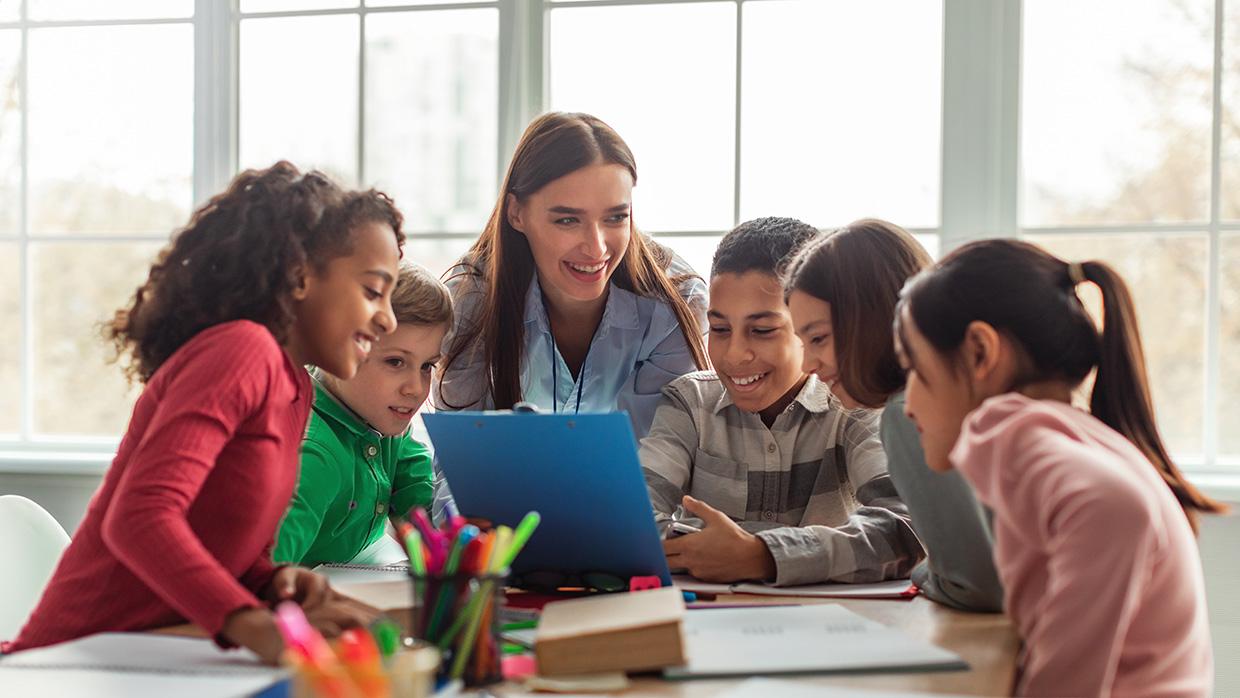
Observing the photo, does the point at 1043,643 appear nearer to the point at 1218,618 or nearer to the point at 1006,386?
the point at 1006,386

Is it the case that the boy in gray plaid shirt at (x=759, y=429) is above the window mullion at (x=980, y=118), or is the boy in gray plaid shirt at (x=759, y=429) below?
below

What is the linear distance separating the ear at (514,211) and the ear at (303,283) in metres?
0.82

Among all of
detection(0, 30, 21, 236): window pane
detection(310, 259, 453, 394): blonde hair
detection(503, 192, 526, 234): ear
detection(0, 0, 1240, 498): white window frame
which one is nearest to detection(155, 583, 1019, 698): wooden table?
detection(310, 259, 453, 394): blonde hair

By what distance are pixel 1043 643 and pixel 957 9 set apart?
191 centimetres

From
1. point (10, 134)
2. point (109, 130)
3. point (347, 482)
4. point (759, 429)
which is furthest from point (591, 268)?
point (10, 134)

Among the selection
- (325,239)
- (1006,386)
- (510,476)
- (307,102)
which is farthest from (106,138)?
(1006,386)

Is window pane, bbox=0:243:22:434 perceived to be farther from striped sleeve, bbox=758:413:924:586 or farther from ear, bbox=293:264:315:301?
striped sleeve, bbox=758:413:924:586

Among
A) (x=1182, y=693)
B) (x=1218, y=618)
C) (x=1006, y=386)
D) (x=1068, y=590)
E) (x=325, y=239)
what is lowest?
(x=1218, y=618)

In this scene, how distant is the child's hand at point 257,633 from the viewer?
0.94m

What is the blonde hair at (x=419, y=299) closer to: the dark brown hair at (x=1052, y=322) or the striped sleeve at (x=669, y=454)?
the striped sleeve at (x=669, y=454)

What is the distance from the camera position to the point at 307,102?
9.41 feet

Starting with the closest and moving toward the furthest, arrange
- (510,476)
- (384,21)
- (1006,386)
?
(1006,386)
(510,476)
(384,21)

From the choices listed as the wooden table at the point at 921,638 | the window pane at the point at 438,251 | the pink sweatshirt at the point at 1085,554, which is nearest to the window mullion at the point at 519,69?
the window pane at the point at 438,251

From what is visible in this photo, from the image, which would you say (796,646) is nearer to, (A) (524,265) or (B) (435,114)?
(A) (524,265)
